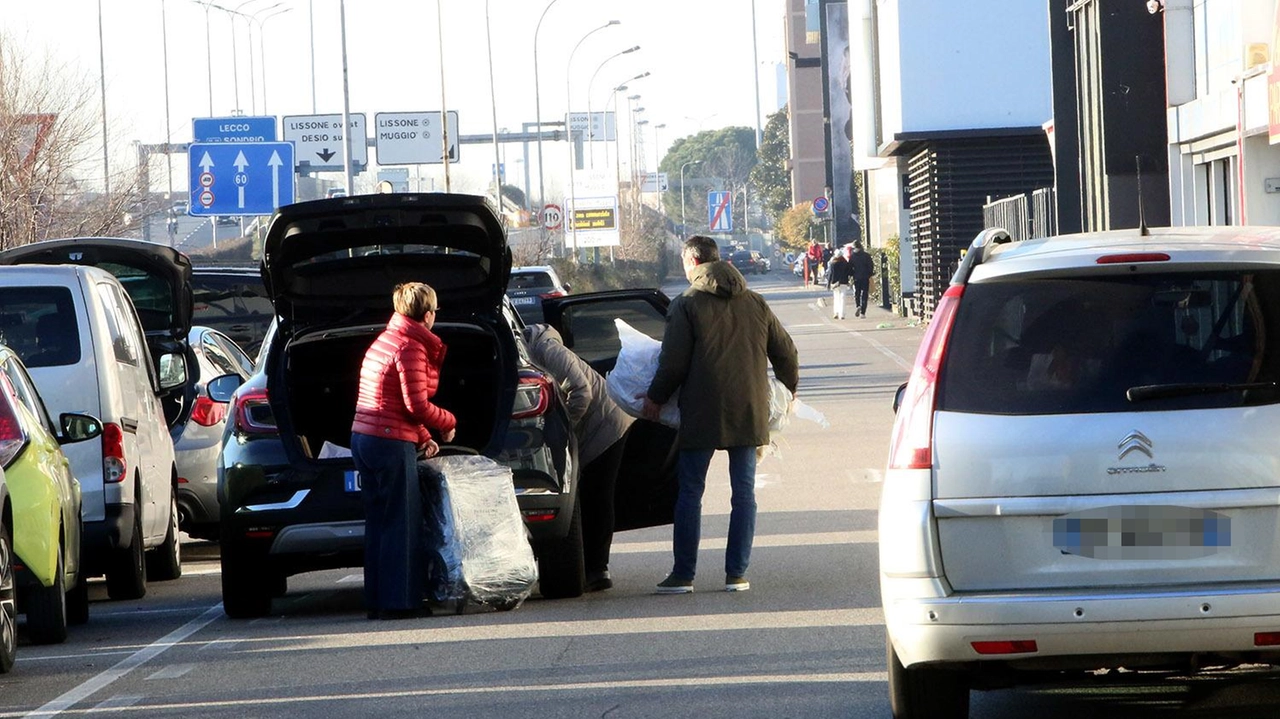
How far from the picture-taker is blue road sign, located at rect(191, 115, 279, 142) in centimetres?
3944

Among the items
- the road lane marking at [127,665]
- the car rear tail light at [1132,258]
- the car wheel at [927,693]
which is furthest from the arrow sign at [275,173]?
the car rear tail light at [1132,258]

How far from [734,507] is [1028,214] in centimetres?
2317

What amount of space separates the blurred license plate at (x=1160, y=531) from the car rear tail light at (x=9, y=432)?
5.30m

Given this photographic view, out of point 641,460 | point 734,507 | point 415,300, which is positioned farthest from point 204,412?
point 734,507

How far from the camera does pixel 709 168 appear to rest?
189125 mm

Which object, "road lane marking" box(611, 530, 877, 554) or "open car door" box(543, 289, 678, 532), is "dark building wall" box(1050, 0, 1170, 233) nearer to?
"road lane marking" box(611, 530, 877, 554)

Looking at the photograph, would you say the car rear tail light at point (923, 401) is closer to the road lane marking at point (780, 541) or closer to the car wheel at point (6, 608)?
the car wheel at point (6, 608)

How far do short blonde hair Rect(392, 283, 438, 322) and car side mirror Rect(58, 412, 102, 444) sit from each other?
196 cm

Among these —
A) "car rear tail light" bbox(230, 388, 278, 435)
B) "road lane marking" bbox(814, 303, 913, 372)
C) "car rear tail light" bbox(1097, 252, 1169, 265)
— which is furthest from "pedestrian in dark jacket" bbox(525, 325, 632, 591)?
"road lane marking" bbox(814, 303, 913, 372)

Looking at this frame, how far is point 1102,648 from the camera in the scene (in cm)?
584

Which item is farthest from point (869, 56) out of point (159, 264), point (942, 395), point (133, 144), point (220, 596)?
point (942, 395)

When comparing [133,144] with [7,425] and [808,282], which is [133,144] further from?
[808,282]

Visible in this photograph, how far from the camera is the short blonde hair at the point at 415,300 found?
9.49m

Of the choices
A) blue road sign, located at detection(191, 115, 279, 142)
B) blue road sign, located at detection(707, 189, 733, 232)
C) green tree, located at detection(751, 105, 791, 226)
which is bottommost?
blue road sign, located at detection(191, 115, 279, 142)
